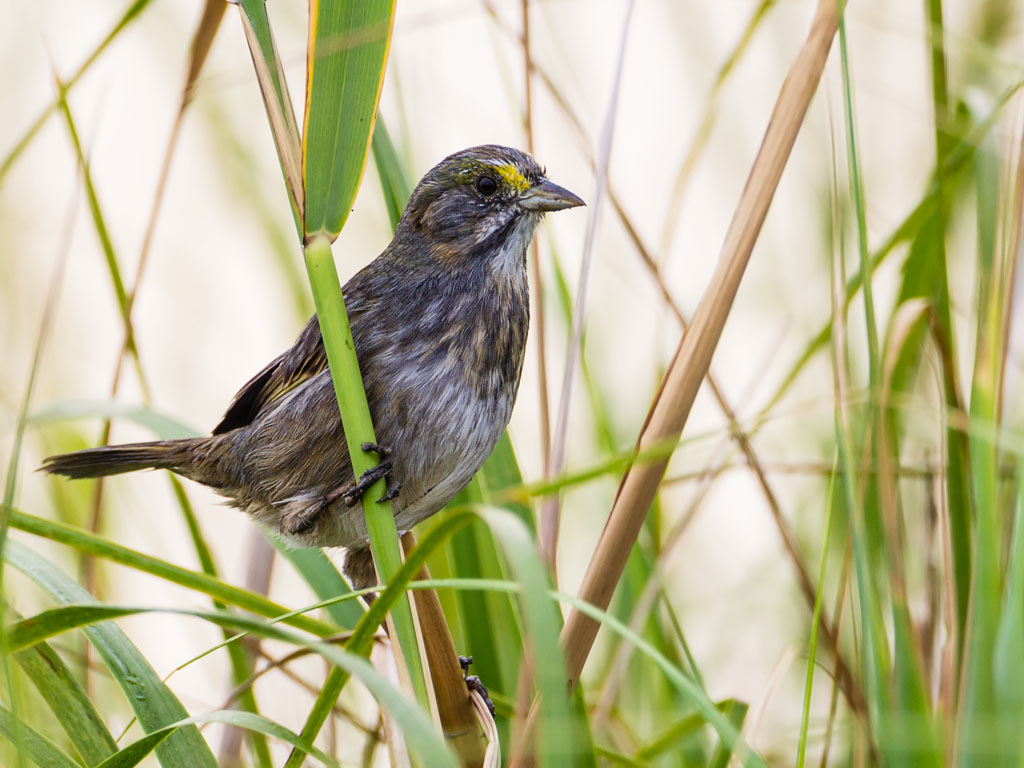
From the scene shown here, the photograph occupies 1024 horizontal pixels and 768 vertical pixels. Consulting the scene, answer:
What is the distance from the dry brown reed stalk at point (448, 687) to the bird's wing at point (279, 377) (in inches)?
26.6

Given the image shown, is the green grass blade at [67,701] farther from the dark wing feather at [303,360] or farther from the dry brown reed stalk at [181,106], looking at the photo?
the dark wing feather at [303,360]

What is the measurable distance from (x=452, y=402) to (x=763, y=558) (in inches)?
73.7

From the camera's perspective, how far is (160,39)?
400 cm

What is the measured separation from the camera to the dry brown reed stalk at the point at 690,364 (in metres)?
1.45

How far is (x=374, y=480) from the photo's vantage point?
1618 millimetres

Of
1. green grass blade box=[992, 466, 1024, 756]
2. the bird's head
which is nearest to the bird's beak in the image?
the bird's head

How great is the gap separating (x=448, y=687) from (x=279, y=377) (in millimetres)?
912

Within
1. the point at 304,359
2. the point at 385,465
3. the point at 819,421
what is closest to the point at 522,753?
the point at 385,465

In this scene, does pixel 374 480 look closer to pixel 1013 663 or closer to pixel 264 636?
pixel 264 636

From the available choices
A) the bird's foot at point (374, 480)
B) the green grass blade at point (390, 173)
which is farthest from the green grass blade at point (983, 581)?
the green grass blade at point (390, 173)

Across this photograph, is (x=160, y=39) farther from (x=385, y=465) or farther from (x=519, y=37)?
(x=385, y=465)

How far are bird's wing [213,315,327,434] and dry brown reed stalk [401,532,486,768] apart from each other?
675 mm

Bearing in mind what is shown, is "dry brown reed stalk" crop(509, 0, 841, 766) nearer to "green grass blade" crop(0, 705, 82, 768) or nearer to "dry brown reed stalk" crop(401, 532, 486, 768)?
"dry brown reed stalk" crop(401, 532, 486, 768)

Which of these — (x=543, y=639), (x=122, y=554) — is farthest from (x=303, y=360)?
(x=543, y=639)
